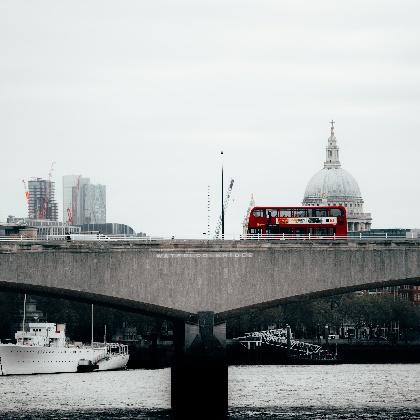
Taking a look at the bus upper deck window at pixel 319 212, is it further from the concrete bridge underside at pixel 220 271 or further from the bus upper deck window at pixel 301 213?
the concrete bridge underside at pixel 220 271

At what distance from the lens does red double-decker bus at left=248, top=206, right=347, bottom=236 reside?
149 metres

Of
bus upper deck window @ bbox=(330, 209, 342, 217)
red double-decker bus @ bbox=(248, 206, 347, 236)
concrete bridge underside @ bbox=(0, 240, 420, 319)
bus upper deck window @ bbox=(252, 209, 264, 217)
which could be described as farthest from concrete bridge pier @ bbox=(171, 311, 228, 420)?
bus upper deck window @ bbox=(330, 209, 342, 217)

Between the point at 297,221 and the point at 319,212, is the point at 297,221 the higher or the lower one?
the lower one

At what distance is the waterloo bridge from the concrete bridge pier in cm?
8

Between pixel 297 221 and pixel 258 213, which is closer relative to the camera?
pixel 297 221

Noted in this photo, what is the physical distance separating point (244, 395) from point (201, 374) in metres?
21.9

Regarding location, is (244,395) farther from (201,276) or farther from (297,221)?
(201,276)

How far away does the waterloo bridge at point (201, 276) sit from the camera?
129 meters

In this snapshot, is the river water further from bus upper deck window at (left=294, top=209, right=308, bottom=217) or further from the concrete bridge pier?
bus upper deck window at (left=294, top=209, right=308, bottom=217)

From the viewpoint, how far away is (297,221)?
148750 mm

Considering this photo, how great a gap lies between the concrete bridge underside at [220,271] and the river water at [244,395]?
28.2ft

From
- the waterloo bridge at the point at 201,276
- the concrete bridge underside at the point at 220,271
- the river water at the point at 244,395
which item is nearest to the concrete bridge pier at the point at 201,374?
the waterloo bridge at the point at 201,276

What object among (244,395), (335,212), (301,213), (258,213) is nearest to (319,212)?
(301,213)

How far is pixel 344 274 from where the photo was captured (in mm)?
134250
